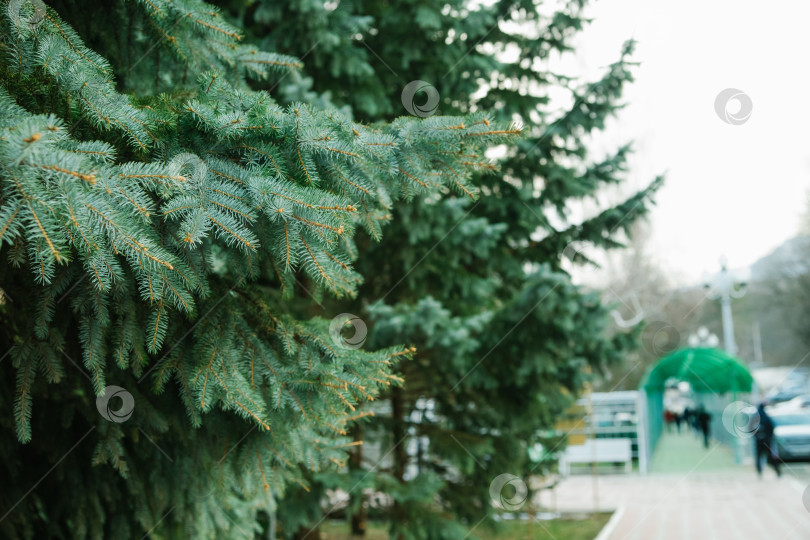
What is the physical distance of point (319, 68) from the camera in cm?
610

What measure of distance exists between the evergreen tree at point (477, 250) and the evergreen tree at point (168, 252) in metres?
2.43

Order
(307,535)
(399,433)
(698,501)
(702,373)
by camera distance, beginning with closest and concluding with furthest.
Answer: (307,535), (399,433), (698,501), (702,373)

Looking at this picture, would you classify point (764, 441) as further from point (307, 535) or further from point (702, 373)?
point (307, 535)


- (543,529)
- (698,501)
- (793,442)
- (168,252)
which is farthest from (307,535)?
(793,442)

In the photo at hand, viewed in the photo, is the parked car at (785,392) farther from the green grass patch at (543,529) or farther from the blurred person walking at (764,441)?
the green grass patch at (543,529)

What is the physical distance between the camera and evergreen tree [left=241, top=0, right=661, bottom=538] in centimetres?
558

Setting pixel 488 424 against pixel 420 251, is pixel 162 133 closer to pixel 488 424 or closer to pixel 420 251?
pixel 420 251

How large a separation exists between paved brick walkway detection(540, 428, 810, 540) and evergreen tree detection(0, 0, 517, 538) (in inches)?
294

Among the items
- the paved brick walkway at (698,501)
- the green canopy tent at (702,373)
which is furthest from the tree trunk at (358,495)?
the green canopy tent at (702,373)

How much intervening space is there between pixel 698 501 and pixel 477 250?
8237mm

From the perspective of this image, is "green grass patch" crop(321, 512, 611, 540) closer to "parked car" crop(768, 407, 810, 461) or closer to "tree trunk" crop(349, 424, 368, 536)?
"tree trunk" crop(349, 424, 368, 536)

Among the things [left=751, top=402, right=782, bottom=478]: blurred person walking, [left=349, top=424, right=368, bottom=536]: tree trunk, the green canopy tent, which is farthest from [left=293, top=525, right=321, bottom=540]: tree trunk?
the green canopy tent

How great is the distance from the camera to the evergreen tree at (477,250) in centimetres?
558

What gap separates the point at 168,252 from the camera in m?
2.05
